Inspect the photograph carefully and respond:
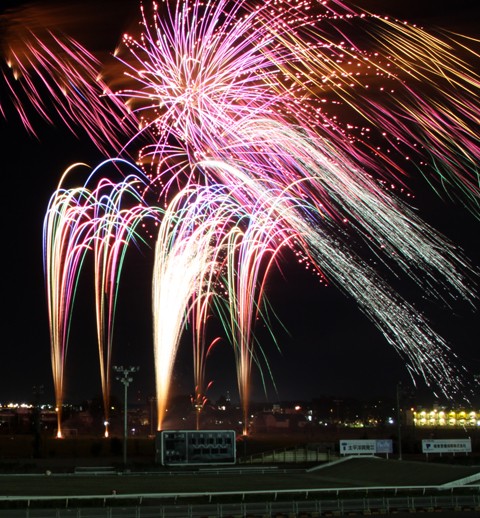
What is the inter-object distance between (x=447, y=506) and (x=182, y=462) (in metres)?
20.2

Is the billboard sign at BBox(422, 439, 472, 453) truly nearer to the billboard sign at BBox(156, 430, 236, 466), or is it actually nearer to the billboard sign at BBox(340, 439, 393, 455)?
the billboard sign at BBox(340, 439, 393, 455)

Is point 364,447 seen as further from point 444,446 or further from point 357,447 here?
point 444,446

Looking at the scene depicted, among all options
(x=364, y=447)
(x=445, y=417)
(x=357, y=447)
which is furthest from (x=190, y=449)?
(x=445, y=417)

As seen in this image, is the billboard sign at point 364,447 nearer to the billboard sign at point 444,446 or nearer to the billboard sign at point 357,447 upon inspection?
the billboard sign at point 357,447

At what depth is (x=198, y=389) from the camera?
159 ft

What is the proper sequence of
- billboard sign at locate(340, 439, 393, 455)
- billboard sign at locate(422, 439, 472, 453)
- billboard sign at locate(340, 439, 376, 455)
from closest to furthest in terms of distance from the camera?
1. billboard sign at locate(422, 439, 472, 453)
2. billboard sign at locate(340, 439, 393, 455)
3. billboard sign at locate(340, 439, 376, 455)

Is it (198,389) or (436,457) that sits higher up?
(198,389)

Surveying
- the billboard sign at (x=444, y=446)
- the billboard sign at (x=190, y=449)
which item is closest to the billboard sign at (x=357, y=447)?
the billboard sign at (x=444, y=446)

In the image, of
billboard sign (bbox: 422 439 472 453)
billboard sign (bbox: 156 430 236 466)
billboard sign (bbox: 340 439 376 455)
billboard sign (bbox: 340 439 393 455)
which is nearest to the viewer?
billboard sign (bbox: 156 430 236 466)

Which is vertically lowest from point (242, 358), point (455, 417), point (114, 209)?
point (455, 417)

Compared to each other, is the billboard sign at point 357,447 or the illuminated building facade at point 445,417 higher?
the billboard sign at point 357,447

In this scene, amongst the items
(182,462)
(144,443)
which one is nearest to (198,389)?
(182,462)

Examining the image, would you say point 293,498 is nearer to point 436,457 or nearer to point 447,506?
point 447,506

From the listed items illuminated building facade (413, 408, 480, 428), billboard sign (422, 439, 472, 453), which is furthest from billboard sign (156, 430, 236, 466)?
illuminated building facade (413, 408, 480, 428)
